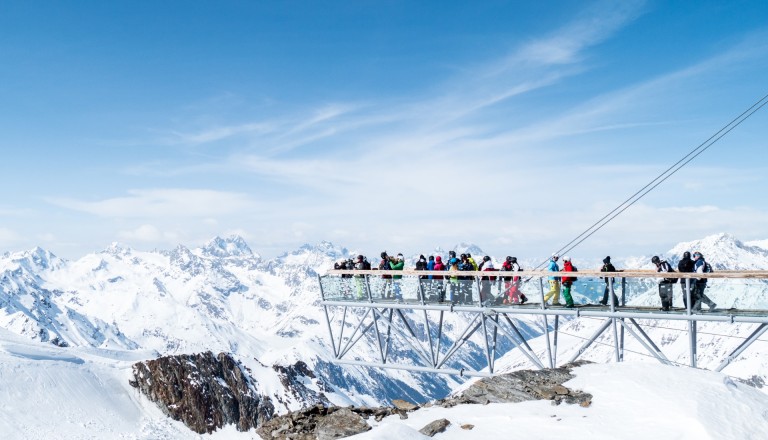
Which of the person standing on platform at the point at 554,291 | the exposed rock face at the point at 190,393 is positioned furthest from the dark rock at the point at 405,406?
the exposed rock face at the point at 190,393

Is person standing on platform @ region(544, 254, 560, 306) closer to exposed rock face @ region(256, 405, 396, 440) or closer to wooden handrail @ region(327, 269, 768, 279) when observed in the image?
wooden handrail @ region(327, 269, 768, 279)

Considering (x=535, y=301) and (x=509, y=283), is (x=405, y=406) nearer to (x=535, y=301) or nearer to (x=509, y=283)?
(x=535, y=301)

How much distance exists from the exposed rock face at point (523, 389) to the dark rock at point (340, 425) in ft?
9.42

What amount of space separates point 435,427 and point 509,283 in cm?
1058

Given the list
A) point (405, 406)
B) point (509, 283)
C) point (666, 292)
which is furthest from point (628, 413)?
point (509, 283)

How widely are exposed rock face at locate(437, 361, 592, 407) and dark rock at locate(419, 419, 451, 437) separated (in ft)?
7.00

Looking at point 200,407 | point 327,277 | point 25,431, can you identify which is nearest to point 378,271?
point 327,277

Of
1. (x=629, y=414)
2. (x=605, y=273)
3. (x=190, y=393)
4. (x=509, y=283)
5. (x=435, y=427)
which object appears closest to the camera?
(x=629, y=414)

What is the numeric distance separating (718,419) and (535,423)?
4644 millimetres

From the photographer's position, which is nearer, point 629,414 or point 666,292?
point 629,414

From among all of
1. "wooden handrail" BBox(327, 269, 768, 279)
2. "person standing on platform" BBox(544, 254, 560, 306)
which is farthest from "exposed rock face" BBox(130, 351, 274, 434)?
"person standing on platform" BBox(544, 254, 560, 306)

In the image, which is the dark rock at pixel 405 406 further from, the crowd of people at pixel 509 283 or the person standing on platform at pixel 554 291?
the person standing on platform at pixel 554 291

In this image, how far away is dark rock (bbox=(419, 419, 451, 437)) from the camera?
54.6ft

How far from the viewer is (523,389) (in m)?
19.1
